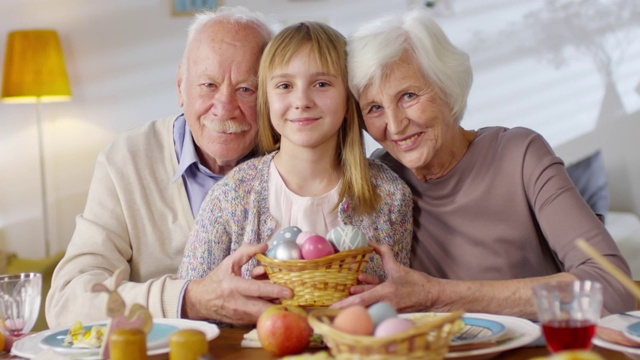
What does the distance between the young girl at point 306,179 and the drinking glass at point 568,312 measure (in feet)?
2.93

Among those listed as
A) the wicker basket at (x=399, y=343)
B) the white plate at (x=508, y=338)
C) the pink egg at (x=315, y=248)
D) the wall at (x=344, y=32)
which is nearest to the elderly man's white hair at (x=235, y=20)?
the pink egg at (x=315, y=248)

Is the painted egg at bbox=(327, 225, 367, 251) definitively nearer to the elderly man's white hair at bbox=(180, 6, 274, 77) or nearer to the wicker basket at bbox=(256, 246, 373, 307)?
the wicker basket at bbox=(256, 246, 373, 307)

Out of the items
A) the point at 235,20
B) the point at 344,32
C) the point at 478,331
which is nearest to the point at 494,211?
the point at 478,331

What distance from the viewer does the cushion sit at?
4074mm

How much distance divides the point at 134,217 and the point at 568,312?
152cm

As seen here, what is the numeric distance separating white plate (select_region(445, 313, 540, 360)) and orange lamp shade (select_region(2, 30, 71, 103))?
366 cm

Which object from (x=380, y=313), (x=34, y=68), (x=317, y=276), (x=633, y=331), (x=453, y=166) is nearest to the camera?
(x=380, y=313)

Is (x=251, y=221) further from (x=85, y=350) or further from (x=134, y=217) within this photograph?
(x=85, y=350)

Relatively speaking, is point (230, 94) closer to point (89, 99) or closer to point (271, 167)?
point (271, 167)

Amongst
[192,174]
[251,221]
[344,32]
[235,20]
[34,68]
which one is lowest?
[251,221]

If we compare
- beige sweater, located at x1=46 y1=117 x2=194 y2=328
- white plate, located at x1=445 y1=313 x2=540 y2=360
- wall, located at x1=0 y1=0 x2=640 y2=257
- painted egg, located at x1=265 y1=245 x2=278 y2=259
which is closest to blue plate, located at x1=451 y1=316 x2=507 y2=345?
white plate, located at x1=445 y1=313 x2=540 y2=360

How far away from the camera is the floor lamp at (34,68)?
15.3 feet

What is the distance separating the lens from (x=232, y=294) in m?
1.80

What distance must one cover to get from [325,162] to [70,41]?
130 inches
